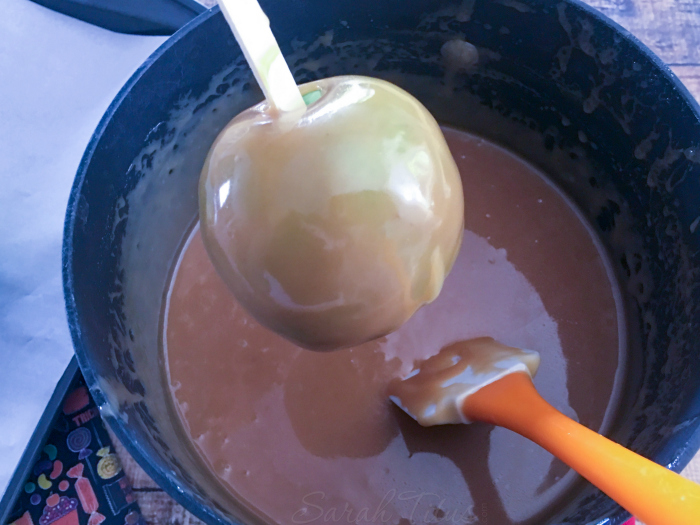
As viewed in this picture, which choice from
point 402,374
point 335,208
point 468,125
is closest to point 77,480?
point 402,374

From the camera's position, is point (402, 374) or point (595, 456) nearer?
point (595, 456)

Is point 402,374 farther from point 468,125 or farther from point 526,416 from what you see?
point 468,125

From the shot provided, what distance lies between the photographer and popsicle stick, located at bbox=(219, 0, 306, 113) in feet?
1.32

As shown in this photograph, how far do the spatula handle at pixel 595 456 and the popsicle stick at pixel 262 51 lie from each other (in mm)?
366

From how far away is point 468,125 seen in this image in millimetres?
903

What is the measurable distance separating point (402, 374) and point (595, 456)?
29 centimetres

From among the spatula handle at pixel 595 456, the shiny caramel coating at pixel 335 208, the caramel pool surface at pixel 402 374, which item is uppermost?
the shiny caramel coating at pixel 335 208

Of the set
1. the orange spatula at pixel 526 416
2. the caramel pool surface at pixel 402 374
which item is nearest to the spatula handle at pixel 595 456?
the orange spatula at pixel 526 416

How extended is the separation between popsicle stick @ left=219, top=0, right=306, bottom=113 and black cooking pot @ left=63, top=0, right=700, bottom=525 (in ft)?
0.80

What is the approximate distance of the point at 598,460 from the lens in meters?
0.46

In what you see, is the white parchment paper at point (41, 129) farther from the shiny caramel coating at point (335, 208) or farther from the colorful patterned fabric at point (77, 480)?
the shiny caramel coating at point (335, 208)

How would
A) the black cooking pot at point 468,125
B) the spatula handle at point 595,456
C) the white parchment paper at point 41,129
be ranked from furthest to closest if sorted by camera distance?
the white parchment paper at point 41,129
the black cooking pot at point 468,125
the spatula handle at point 595,456

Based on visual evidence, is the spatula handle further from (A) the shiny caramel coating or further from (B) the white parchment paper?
(B) the white parchment paper

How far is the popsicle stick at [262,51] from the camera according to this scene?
401 millimetres
